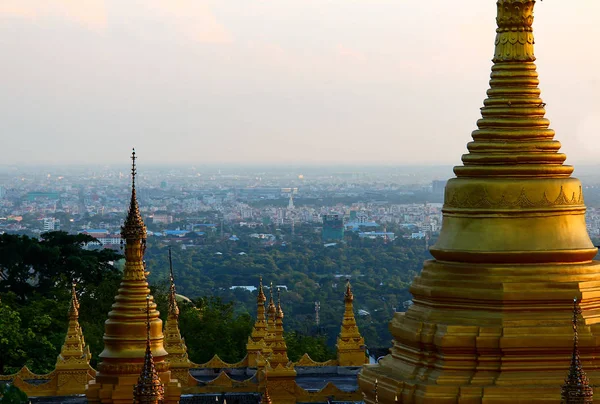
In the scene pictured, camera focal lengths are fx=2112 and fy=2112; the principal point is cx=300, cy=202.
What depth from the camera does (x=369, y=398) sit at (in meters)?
27.3

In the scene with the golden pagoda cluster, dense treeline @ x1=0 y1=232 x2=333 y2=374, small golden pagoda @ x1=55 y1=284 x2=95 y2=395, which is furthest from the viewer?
dense treeline @ x1=0 y1=232 x2=333 y2=374

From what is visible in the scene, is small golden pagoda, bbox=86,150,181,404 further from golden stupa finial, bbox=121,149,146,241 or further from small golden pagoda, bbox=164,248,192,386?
small golden pagoda, bbox=164,248,192,386

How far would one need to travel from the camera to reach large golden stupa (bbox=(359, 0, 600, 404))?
85.1 ft

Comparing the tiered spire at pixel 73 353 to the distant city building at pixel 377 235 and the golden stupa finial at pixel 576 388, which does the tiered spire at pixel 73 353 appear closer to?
the golden stupa finial at pixel 576 388

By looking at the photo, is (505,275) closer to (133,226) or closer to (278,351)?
(133,226)

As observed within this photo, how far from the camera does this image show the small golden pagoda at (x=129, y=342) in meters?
30.7

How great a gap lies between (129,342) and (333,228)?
128 m

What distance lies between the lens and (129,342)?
30844mm

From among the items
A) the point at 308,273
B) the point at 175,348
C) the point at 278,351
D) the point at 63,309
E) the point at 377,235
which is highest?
the point at 278,351

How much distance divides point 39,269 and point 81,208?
111541mm

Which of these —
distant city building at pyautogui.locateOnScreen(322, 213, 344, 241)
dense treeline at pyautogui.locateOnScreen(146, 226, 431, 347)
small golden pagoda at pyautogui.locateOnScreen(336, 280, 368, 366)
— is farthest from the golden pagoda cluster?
distant city building at pyautogui.locateOnScreen(322, 213, 344, 241)

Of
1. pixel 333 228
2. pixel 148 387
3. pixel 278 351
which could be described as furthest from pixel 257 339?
pixel 333 228

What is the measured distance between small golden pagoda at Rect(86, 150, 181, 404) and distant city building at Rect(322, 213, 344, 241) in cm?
12229

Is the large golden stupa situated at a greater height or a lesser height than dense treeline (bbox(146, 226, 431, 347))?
greater
